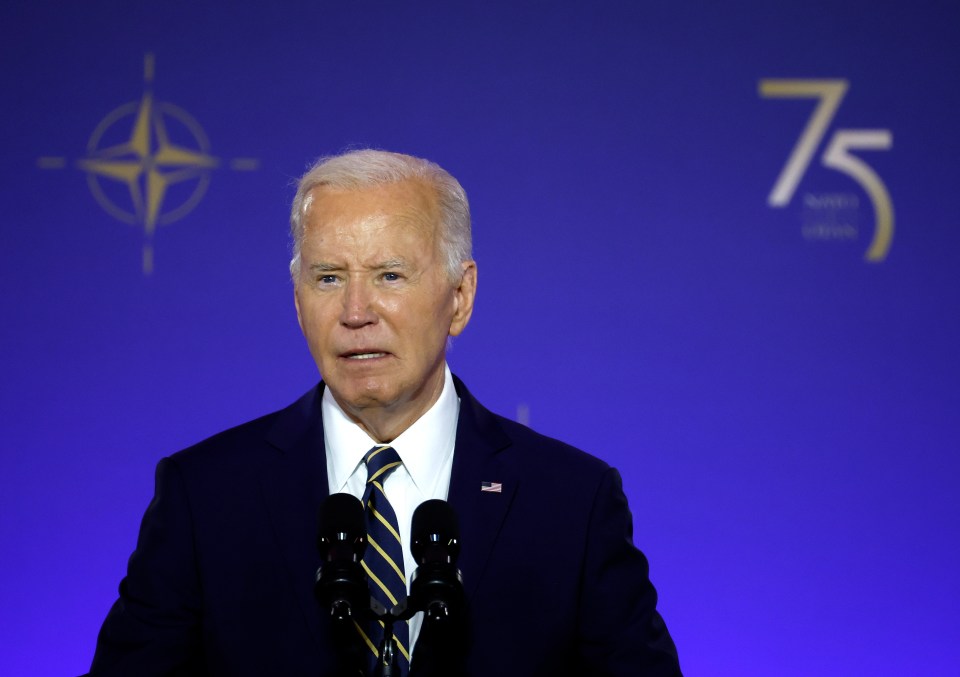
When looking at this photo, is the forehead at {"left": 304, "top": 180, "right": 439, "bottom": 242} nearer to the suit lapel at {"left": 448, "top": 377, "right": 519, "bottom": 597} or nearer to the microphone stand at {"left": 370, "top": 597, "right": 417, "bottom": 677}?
the suit lapel at {"left": 448, "top": 377, "right": 519, "bottom": 597}

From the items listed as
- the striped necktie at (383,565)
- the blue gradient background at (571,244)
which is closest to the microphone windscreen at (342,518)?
the striped necktie at (383,565)

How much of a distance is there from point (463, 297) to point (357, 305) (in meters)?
0.27

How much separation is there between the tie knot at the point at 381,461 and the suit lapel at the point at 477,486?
102 mm

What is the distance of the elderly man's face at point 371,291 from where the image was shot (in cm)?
166

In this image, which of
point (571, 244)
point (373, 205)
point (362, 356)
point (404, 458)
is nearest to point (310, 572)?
point (404, 458)

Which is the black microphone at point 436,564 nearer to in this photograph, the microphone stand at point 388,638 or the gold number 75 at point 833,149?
the microphone stand at point 388,638

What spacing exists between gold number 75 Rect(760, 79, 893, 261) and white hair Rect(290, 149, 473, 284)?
5.67 ft

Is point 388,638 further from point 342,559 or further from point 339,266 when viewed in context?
point 339,266

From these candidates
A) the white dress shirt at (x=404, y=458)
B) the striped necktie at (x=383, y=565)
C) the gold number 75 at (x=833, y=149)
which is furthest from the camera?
the gold number 75 at (x=833, y=149)

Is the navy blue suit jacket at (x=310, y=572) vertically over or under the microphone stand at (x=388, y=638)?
over

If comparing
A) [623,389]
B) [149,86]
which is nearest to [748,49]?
[623,389]

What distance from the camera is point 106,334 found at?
336 centimetres

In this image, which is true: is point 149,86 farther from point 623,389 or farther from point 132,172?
point 623,389

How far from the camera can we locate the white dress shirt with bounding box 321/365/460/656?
5.74 ft
